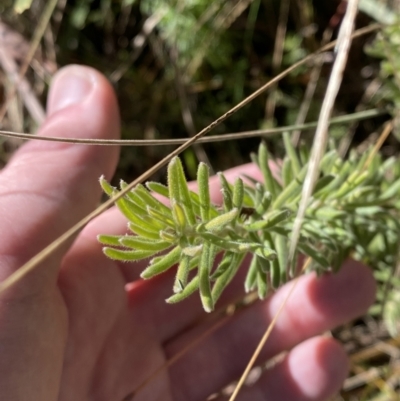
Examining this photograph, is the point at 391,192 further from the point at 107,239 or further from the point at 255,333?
the point at 255,333

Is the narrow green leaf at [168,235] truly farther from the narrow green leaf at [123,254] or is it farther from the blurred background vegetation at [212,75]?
the blurred background vegetation at [212,75]

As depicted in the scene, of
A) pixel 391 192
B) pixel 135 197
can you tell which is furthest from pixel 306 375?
pixel 135 197

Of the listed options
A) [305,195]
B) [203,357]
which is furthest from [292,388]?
[305,195]

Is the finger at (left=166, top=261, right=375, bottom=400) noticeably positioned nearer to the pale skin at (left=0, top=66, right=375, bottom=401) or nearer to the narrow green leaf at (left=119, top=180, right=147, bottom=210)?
the pale skin at (left=0, top=66, right=375, bottom=401)

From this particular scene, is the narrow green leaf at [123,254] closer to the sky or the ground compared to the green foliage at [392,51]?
closer to the ground

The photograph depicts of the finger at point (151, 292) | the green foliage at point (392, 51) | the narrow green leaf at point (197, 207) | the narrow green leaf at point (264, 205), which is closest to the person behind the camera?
the narrow green leaf at point (197, 207)

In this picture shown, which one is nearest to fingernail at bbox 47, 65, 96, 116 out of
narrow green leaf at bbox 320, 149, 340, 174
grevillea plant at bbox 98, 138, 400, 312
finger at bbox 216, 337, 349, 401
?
grevillea plant at bbox 98, 138, 400, 312

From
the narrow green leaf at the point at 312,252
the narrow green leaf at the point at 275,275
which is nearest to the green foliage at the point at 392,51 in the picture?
the narrow green leaf at the point at 312,252

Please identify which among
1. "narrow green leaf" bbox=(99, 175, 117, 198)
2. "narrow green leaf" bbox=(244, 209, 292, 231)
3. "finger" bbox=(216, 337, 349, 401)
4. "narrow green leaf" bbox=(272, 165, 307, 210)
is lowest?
"finger" bbox=(216, 337, 349, 401)
